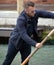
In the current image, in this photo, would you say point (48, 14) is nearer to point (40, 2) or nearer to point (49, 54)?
point (49, 54)

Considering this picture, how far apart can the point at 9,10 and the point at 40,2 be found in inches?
45.2

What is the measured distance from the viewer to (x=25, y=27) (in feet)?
16.6

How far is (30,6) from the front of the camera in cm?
486

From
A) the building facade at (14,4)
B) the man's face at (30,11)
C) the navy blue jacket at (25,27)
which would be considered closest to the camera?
the man's face at (30,11)

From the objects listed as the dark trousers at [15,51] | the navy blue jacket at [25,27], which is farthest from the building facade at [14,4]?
the navy blue jacket at [25,27]

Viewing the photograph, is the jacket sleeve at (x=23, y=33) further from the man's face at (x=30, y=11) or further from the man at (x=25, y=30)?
the man's face at (x=30, y=11)

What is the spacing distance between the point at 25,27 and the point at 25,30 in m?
0.08

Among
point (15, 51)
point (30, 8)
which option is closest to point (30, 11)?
point (30, 8)

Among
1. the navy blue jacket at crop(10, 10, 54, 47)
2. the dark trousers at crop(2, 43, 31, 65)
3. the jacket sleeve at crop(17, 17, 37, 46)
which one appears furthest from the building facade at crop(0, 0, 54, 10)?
the jacket sleeve at crop(17, 17, 37, 46)

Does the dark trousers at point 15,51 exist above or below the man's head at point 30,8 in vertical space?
below

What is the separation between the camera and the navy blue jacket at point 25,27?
195 inches

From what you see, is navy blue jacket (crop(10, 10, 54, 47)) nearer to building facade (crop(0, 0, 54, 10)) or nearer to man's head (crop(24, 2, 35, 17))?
man's head (crop(24, 2, 35, 17))

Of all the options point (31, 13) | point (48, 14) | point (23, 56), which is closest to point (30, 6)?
point (31, 13)

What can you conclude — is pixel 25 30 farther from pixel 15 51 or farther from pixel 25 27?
pixel 15 51
